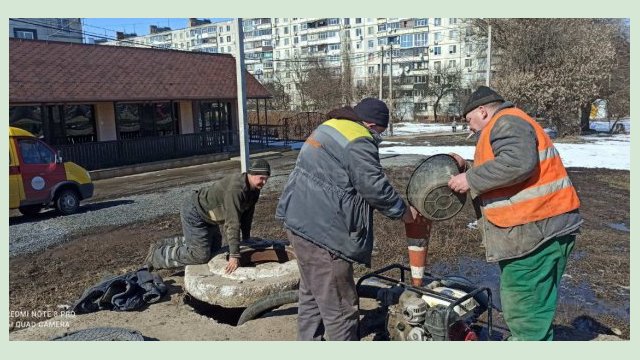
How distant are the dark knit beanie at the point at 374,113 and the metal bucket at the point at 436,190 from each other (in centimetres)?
60

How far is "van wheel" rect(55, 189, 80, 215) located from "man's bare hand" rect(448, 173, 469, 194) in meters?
9.74

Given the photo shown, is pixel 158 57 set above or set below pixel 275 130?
above

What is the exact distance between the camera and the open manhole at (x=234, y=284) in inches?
193

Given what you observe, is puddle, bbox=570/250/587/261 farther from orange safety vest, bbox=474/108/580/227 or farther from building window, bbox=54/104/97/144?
building window, bbox=54/104/97/144

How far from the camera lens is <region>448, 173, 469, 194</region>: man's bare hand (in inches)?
137

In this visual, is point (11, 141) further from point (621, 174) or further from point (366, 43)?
point (366, 43)

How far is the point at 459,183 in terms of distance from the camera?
3521 millimetres

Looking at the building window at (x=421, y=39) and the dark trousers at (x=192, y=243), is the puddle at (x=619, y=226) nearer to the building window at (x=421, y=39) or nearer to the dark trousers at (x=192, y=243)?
the dark trousers at (x=192, y=243)

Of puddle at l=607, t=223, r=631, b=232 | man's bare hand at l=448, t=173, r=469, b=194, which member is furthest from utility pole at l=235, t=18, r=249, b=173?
puddle at l=607, t=223, r=631, b=232

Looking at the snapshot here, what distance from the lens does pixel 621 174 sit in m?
15.1

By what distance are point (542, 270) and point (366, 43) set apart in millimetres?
65699

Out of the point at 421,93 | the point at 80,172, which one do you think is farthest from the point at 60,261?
the point at 421,93

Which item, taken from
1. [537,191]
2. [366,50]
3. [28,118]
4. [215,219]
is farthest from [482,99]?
[366,50]

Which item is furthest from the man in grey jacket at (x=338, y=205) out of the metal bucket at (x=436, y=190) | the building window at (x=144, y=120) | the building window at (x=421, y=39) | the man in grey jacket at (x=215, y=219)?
the building window at (x=421, y=39)
